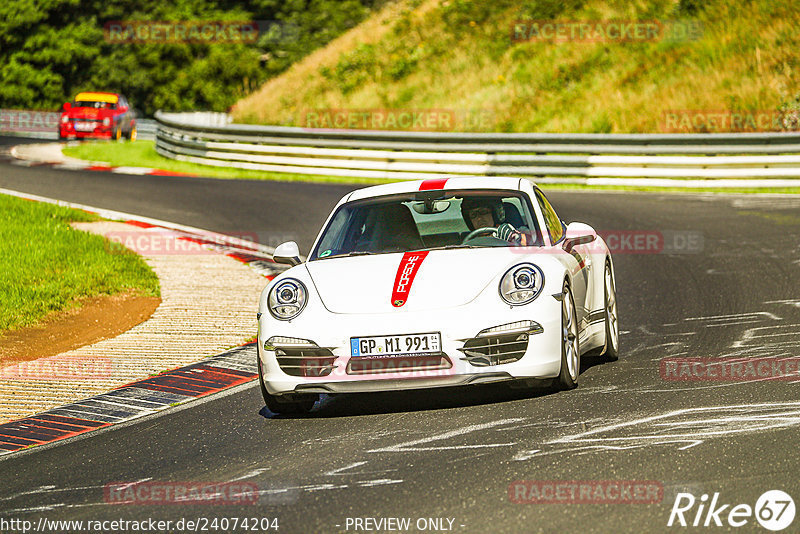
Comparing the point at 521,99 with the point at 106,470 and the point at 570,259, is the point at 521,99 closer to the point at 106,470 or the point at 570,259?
the point at 570,259

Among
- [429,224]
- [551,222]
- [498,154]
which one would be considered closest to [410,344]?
[429,224]

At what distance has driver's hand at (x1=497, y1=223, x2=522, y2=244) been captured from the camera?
773 centimetres

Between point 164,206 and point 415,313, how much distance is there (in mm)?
13036

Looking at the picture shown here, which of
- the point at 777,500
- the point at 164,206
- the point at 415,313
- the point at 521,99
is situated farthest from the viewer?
the point at 521,99

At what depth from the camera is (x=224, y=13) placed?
65.7 meters

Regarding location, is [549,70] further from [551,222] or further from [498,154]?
[551,222]

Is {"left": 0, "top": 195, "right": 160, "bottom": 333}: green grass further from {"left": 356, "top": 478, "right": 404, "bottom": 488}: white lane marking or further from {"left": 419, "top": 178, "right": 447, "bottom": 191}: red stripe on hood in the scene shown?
{"left": 356, "top": 478, "right": 404, "bottom": 488}: white lane marking

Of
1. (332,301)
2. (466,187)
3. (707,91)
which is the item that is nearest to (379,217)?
(466,187)

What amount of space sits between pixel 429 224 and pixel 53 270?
5.92 metres

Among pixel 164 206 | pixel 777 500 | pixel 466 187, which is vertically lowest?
→ pixel 164 206

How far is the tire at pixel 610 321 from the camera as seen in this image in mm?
8281

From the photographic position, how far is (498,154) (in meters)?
22.2

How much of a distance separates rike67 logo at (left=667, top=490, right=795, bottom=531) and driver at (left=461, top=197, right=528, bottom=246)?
10.8 feet

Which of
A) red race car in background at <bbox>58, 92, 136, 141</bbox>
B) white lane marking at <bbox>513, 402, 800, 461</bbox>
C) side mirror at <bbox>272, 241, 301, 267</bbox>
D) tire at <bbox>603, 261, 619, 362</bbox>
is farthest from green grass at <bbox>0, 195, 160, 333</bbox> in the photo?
red race car in background at <bbox>58, 92, 136, 141</bbox>
